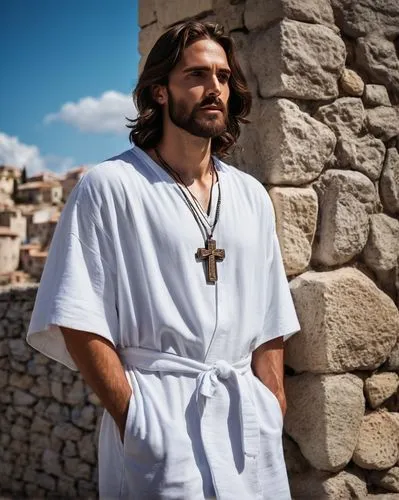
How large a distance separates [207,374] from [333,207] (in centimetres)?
91

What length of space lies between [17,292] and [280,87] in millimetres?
4686

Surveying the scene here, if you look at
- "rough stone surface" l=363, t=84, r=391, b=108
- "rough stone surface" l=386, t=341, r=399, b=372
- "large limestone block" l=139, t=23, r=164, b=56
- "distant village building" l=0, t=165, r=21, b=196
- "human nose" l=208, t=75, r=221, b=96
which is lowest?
"rough stone surface" l=386, t=341, r=399, b=372

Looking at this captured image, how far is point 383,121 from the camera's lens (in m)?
2.44

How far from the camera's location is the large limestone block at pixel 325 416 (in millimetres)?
2137

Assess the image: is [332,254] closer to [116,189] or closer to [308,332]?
[308,332]

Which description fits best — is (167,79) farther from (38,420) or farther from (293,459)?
(38,420)

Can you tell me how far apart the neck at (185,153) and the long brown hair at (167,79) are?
0.06m

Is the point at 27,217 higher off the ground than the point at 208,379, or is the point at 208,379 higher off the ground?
the point at 27,217

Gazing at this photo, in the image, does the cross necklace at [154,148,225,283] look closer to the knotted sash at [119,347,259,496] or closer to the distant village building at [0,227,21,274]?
the knotted sash at [119,347,259,496]

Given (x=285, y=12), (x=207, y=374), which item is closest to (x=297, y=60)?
(x=285, y=12)

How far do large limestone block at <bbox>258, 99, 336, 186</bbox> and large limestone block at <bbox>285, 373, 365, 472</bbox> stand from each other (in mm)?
727

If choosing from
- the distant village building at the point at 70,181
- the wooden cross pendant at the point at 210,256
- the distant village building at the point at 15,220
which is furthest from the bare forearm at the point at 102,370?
the distant village building at the point at 70,181

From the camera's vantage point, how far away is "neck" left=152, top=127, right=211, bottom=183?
181 centimetres

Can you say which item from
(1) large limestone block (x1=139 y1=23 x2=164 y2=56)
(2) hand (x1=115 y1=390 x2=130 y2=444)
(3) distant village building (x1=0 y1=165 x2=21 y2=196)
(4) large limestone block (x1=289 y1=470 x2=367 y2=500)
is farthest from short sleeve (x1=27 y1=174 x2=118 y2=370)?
(3) distant village building (x1=0 y1=165 x2=21 y2=196)
